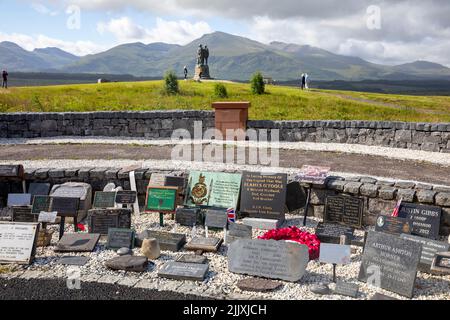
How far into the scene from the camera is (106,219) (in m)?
9.04

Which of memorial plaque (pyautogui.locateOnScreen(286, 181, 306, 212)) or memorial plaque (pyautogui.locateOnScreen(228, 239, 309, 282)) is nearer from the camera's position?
memorial plaque (pyautogui.locateOnScreen(228, 239, 309, 282))

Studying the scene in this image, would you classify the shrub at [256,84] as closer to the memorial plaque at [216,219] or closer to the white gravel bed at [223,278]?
the memorial plaque at [216,219]

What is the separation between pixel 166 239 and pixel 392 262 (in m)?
4.01

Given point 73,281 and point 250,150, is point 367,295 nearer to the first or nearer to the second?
point 73,281

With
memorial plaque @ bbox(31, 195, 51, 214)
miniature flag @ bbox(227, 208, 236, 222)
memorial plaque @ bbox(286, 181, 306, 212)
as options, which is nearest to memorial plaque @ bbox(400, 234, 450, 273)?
memorial plaque @ bbox(286, 181, 306, 212)

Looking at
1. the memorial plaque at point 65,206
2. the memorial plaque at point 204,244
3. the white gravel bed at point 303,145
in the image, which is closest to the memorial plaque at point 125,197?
the memorial plaque at point 65,206

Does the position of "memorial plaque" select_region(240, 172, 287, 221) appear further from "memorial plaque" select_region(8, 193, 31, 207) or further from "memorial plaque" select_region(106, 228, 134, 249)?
"memorial plaque" select_region(8, 193, 31, 207)

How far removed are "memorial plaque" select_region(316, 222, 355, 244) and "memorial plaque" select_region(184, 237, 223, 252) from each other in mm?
1941

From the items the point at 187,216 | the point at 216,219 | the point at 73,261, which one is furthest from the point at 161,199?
the point at 73,261

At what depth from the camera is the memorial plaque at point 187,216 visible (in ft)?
31.3

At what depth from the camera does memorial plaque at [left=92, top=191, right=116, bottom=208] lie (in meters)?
9.70

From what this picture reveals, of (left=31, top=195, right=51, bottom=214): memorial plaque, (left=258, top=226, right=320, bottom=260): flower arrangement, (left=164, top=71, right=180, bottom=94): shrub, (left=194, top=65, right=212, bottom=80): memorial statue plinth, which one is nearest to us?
(left=258, top=226, right=320, bottom=260): flower arrangement

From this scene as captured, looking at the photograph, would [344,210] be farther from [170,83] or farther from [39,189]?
[170,83]
